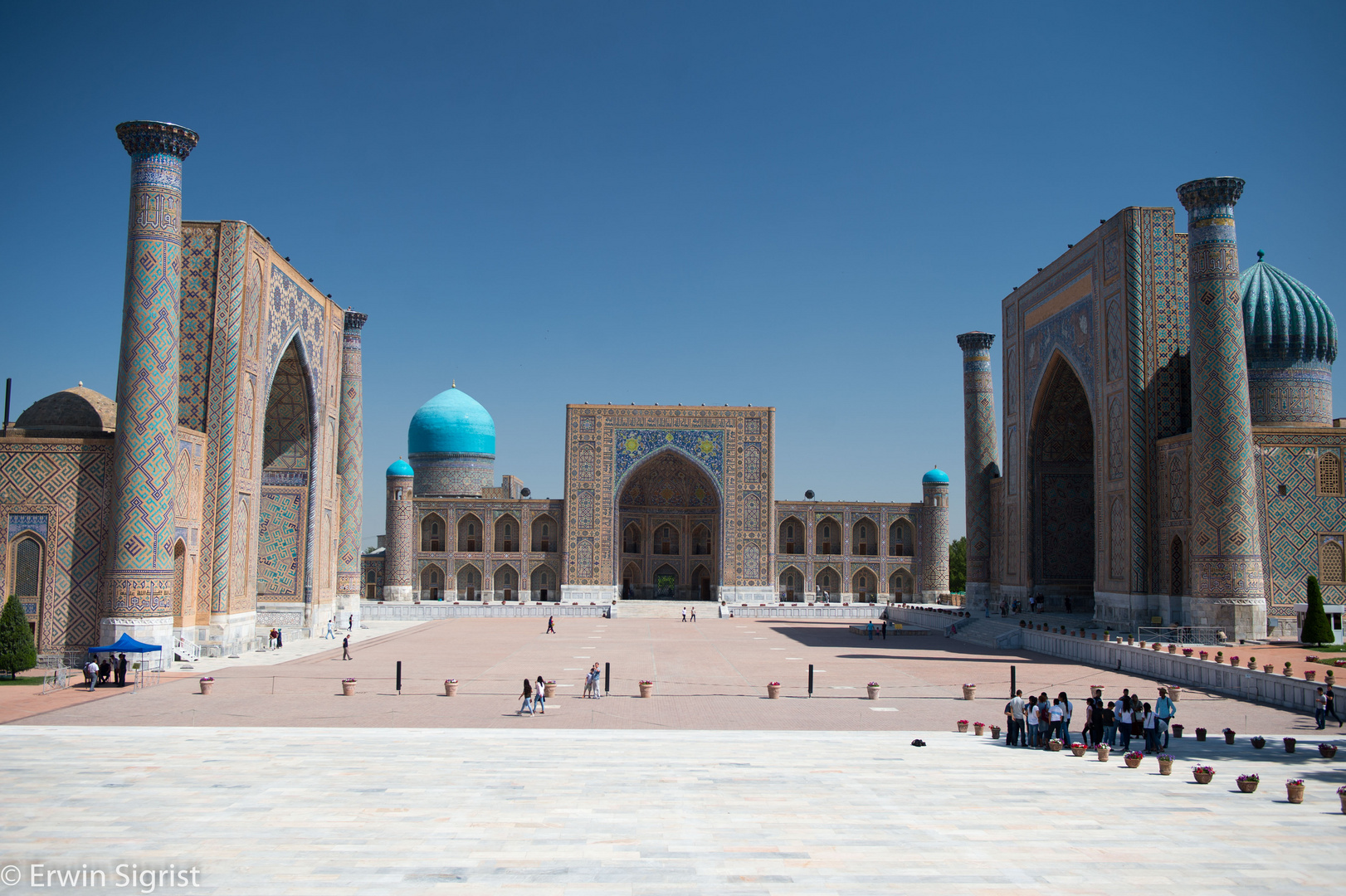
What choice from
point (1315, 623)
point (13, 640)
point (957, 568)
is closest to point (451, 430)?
point (957, 568)

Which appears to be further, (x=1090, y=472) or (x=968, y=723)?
(x=1090, y=472)

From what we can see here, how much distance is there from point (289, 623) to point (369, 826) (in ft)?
67.4

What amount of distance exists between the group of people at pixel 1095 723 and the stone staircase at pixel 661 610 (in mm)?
28089

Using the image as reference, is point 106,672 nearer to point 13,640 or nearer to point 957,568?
point 13,640

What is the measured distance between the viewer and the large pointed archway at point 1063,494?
1234 inches

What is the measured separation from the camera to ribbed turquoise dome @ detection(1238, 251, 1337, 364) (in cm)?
2764

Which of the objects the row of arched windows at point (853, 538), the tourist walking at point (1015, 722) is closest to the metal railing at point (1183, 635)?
the tourist walking at point (1015, 722)

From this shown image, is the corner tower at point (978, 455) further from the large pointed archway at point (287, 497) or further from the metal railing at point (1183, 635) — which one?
the large pointed archway at point (287, 497)

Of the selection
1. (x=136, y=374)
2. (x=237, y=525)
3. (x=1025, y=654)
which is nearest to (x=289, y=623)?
(x=237, y=525)

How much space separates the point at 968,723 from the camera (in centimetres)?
1391

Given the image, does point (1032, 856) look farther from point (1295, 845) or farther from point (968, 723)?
point (968, 723)

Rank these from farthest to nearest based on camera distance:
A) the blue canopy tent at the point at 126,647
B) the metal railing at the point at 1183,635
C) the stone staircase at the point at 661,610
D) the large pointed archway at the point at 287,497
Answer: the stone staircase at the point at 661,610, the large pointed archway at the point at 287,497, the metal railing at the point at 1183,635, the blue canopy tent at the point at 126,647

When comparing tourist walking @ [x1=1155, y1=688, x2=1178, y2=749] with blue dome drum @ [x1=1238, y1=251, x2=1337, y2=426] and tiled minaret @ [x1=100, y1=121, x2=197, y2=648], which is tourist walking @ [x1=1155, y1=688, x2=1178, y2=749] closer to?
tiled minaret @ [x1=100, y1=121, x2=197, y2=648]

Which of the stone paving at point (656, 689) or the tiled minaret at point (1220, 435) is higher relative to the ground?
the tiled minaret at point (1220, 435)
